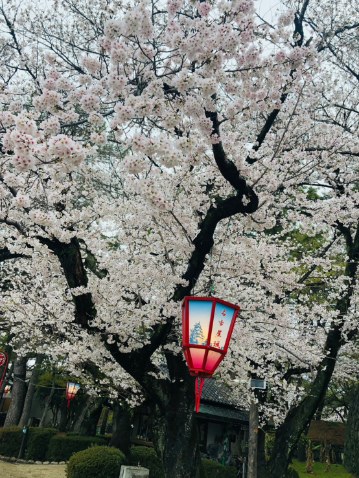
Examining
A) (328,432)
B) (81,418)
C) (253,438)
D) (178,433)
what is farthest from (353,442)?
(81,418)

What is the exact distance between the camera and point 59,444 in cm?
1525

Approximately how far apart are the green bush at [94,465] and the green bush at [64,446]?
4.64m

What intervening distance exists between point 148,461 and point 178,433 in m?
8.25

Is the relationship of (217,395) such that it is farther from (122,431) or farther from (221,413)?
(122,431)

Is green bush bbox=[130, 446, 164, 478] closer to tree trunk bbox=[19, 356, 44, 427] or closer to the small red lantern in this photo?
tree trunk bbox=[19, 356, 44, 427]

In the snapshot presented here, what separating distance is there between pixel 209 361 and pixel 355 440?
20.5 ft

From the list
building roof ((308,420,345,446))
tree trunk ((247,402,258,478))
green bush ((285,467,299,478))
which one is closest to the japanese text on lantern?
tree trunk ((247,402,258,478))

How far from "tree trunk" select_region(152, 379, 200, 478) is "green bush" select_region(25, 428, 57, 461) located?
11600mm

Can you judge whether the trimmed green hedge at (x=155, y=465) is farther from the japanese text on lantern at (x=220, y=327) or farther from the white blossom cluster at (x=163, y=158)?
the japanese text on lantern at (x=220, y=327)

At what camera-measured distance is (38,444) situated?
620 inches

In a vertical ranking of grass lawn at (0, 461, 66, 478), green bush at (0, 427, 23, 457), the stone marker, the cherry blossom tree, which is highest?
the cherry blossom tree

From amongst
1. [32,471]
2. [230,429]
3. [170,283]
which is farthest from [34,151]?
[230,429]

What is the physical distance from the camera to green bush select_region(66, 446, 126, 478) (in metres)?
10.6

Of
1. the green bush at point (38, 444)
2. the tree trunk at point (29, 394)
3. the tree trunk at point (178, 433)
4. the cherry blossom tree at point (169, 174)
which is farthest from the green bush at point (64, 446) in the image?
the tree trunk at point (178, 433)
